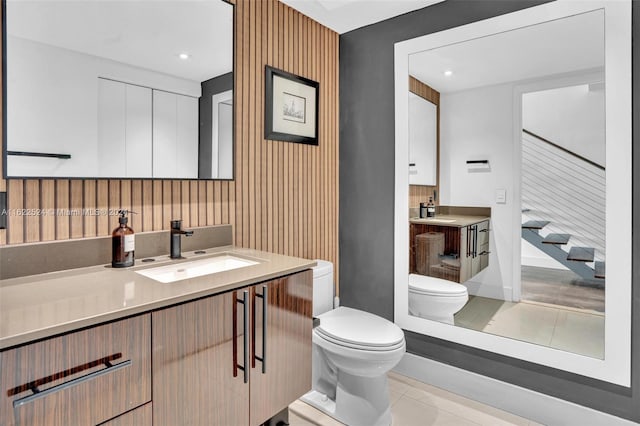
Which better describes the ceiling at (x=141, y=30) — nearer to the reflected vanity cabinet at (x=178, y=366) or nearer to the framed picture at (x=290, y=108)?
the framed picture at (x=290, y=108)

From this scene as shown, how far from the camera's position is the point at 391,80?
2.46m

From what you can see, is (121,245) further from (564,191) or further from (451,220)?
(564,191)

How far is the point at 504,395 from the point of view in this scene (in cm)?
203

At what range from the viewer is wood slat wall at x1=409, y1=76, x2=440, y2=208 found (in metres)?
2.31

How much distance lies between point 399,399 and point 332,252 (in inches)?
41.8

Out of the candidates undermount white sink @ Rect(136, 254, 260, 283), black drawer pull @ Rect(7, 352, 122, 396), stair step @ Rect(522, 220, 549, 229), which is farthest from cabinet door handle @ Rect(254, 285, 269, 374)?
stair step @ Rect(522, 220, 549, 229)

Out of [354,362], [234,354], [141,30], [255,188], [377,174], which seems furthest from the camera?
[377,174]

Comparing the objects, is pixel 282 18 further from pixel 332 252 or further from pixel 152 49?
pixel 332 252

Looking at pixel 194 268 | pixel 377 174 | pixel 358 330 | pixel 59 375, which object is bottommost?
pixel 358 330

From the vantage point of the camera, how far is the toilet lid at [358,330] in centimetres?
178

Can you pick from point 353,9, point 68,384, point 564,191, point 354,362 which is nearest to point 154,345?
point 68,384

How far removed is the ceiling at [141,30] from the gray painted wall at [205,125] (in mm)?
41

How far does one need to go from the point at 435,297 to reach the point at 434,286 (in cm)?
7

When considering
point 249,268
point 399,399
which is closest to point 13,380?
point 249,268
